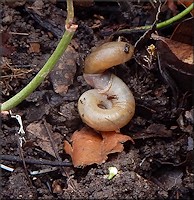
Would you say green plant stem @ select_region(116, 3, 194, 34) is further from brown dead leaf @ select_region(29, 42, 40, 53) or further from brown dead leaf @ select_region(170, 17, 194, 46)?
brown dead leaf @ select_region(29, 42, 40, 53)

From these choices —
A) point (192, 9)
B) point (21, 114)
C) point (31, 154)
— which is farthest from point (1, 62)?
point (192, 9)

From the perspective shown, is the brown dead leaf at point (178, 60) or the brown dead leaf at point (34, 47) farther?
the brown dead leaf at point (34, 47)

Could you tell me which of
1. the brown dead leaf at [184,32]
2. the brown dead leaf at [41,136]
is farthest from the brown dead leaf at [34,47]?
the brown dead leaf at [184,32]

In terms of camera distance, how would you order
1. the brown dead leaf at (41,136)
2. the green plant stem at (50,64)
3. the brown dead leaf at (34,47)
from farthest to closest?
the brown dead leaf at (34,47) < the brown dead leaf at (41,136) < the green plant stem at (50,64)

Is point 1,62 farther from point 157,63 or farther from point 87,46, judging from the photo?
point 157,63

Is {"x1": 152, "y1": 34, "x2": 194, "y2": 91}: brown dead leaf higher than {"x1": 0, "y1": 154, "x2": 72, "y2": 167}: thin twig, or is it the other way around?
{"x1": 152, "y1": 34, "x2": 194, "y2": 91}: brown dead leaf

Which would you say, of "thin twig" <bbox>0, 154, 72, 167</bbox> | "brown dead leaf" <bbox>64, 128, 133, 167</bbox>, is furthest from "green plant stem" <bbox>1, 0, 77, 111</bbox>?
"brown dead leaf" <bbox>64, 128, 133, 167</bbox>

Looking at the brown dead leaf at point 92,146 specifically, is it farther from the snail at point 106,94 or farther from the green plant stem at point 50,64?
the green plant stem at point 50,64

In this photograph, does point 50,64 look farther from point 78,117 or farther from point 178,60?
point 178,60
